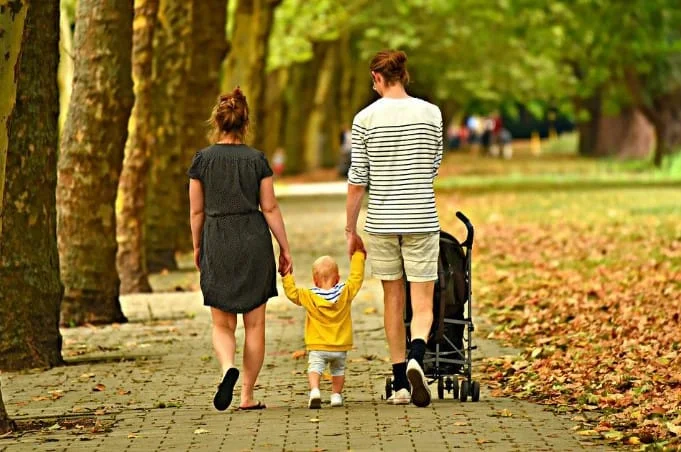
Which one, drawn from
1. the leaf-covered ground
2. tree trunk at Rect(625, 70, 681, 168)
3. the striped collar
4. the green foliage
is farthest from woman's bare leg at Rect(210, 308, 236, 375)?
tree trunk at Rect(625, 70, 681, 168)

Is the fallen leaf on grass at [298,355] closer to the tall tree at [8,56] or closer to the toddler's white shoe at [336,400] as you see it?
the toddler's white shoe at [336,400]

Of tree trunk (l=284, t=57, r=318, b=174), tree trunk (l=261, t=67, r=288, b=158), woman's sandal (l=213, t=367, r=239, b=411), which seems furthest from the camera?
tree trunk (l=284, t=57, r=318, b=174)

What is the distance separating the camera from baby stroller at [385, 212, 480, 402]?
402 inches

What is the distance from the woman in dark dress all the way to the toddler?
22 cm

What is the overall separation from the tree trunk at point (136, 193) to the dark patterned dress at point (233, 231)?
9.50 m

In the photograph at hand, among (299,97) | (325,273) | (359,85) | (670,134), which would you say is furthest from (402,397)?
(359,85)

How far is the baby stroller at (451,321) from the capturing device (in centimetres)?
1020

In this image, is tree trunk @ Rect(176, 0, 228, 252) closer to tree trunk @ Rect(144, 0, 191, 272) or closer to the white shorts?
tree trunk @ Rect(144, 0, 191, 272)

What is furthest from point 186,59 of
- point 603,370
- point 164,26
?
point 603,370

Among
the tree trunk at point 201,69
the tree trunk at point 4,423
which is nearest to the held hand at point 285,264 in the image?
the tree trunk at point 4,423

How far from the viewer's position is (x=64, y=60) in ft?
119

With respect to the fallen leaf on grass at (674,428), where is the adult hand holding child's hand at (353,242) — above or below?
above

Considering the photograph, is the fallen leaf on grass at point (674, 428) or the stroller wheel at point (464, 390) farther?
the stroller wheel at point (464, 390)

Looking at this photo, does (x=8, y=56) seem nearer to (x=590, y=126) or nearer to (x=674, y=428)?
(x=674, y=428)
